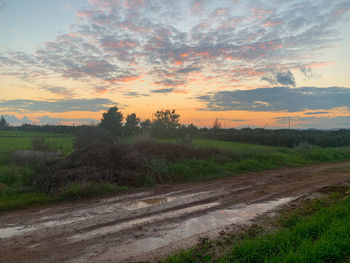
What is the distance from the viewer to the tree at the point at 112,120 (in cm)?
3697

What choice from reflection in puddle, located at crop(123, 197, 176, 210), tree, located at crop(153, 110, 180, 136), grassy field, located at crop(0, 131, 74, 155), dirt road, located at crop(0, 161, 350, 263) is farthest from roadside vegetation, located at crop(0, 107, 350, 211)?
tree, located at crop(153, 110, 180, 136)

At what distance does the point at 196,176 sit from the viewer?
11.2 m

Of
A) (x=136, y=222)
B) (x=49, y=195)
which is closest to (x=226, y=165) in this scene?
(x=136, y=222)

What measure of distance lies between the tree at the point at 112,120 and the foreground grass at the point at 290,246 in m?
34.4

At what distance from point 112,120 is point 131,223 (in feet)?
111

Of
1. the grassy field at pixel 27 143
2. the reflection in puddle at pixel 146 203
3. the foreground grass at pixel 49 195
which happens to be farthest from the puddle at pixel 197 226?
the grassy field at pixel 27 143

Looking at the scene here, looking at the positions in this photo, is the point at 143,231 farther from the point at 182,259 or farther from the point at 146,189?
the point at 146,189

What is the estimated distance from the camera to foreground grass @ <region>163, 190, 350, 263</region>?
3654 mm

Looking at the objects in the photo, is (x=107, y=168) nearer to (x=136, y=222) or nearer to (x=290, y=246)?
(x=136, y=222)

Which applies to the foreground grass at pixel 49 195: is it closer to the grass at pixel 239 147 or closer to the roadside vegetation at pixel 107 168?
the roadside vegetation at pixel 107 168

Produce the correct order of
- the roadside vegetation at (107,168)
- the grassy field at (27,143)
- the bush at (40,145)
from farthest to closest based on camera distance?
1. the grassy field at (27,143)
2. the bush at (40,145)
3. the roadside vegetation at (107,168)

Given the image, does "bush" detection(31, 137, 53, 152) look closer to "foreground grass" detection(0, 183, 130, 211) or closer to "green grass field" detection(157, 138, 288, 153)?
"green grass field" detection(157, 138, 288, 153)

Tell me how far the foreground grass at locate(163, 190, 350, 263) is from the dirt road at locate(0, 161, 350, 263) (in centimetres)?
52

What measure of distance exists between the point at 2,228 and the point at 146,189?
4647 mm
